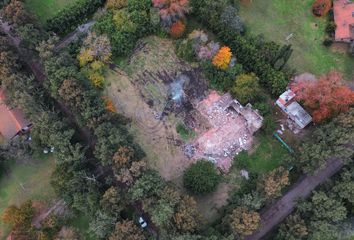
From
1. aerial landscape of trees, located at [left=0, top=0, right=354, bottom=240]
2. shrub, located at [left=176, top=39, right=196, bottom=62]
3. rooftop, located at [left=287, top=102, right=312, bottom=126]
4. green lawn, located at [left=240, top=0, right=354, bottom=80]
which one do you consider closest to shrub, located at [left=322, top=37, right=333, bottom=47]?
green lawn, located at [left=240, top=0, right=354, bottom=80]

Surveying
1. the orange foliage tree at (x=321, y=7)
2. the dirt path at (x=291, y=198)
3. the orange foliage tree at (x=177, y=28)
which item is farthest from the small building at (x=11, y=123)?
the orange foliage tree at (x=321, y=7)

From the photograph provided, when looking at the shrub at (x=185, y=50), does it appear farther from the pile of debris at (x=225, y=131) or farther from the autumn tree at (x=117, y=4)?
the autumn tree at (x=117, y=4)

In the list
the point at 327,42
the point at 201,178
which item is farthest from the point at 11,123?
the point at 327,42

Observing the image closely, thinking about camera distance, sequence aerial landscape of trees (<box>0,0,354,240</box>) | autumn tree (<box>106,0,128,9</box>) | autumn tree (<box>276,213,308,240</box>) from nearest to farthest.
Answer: autumn tree (<box>276,213,308,240</box>), aerial landscape of trees (<box>0,0,354,240</box>), autumn tree (<box>106,0,128,9</box>)

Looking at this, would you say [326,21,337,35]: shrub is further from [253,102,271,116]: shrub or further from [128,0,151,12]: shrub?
[128,0,151,12]: shrub

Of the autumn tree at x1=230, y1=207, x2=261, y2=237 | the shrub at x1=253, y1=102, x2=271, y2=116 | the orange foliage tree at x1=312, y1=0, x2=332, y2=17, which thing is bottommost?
the autumn tree at x1=230, y1=207, x2=261, y2=237

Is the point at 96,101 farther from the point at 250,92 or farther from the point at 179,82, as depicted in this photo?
the point at 250,92
